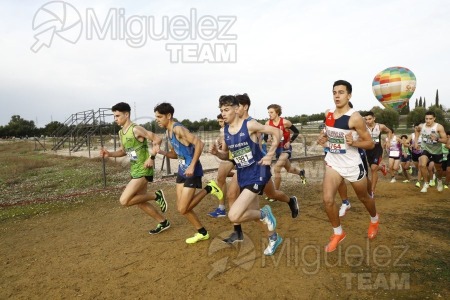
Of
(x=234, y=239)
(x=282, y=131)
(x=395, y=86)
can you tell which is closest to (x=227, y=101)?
(x=234, y=239)

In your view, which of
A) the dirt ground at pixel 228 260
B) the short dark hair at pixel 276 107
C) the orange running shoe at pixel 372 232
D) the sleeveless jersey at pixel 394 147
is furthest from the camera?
the sleeveless jersey at pixel 394 147

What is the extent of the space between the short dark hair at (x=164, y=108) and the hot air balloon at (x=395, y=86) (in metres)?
11.7

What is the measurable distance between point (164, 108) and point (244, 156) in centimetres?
176

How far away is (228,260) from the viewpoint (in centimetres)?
456

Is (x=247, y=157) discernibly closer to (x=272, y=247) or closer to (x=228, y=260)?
(x=272, y=247)

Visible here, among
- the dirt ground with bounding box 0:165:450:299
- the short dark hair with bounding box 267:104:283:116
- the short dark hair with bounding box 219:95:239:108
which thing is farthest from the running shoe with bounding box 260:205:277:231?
the short dark hair with bounding box 267:104:283:116

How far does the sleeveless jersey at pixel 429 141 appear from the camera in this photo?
28.6 feet

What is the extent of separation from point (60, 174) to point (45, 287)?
43.1 ft

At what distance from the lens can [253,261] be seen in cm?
452

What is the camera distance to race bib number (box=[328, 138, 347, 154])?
4.84 metres

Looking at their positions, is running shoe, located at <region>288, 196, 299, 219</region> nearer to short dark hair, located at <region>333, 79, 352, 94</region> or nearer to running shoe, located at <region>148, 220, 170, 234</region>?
short dark hair, located at <region>333, 79, 352, 94</region>

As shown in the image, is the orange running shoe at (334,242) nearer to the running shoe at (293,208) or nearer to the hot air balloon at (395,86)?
the running shoe at (293,208)

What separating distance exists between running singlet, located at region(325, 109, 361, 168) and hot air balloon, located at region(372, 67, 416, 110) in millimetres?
10485

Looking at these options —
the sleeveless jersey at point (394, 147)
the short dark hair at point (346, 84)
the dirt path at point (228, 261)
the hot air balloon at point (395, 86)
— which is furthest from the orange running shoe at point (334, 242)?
the hot air balloon at point (395, 86)
